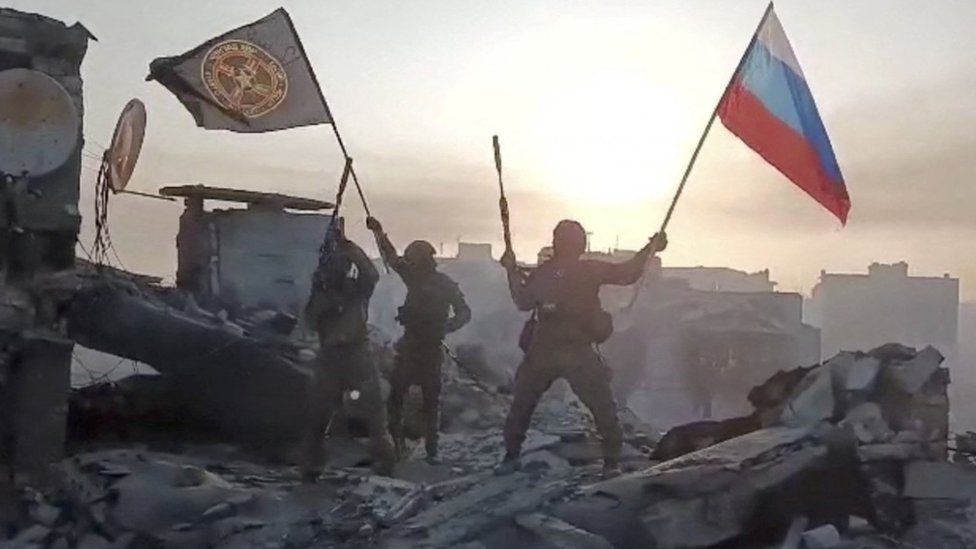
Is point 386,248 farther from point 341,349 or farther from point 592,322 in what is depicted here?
point 592,322

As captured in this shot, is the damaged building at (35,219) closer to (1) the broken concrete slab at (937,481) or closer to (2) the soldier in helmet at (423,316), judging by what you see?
(2) the soldier in helmet at (423,316)

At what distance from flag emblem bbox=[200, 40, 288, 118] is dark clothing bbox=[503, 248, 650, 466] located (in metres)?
3.23

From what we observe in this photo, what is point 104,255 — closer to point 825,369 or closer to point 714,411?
point 825,369

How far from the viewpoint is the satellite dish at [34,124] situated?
27.5ft

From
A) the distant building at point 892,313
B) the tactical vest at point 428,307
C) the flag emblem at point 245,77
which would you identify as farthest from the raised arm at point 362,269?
the distant building at point 892,313

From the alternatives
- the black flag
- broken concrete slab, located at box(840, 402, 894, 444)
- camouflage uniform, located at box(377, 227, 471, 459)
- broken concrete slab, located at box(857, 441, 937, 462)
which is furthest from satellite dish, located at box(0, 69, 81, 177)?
broken concrete slab, located at box(857, 441, 937, 462)

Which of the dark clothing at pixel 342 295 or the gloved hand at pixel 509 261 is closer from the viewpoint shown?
the gloved hand at pixel 509 261

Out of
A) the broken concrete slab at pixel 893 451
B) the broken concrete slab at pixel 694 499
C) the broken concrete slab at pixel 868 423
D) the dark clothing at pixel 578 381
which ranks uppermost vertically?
the dark clothing at pixel 578 381

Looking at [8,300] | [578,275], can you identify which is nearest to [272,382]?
[8,300]

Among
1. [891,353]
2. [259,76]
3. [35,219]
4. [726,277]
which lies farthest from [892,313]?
[35,219]

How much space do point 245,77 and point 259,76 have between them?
0.12m

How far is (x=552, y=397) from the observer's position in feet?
60.4

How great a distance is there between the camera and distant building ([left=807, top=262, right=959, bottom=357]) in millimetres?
49750

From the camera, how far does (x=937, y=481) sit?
790 cm
